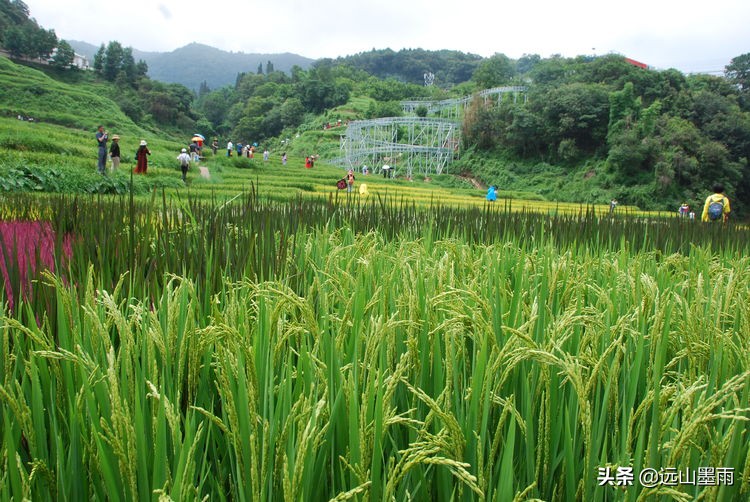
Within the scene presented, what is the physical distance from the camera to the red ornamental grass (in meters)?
1.71

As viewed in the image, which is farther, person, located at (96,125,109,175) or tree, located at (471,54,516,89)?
tree, located at (471,54,516,89)

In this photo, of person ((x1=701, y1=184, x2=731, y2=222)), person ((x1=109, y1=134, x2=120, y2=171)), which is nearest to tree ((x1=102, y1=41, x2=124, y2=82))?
person ((x1=109, y1=134, x2=120, y2=171))

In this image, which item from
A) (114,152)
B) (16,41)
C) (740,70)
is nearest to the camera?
(114,152)

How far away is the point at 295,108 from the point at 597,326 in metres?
91.7

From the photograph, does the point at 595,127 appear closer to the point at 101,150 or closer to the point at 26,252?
the point at 101,150

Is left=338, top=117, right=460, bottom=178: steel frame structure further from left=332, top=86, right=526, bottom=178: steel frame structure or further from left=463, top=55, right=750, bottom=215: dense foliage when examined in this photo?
left=463, top=55, right=750, bottom=215: dense foliage

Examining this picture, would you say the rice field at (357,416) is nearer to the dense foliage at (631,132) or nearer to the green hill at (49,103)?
Answer: the green hill at (49,103)

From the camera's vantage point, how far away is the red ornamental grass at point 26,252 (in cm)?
171

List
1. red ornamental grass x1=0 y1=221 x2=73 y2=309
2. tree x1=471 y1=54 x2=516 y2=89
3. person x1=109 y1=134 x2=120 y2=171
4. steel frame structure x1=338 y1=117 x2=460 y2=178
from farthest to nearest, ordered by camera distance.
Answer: tree x1=471 y1=54 x2=516 y2=89 < steel frame structure x1=338 y1=117 x2=460 y2=178 < person x1=109 y1=134 x2=120 y2=171 < red ornamental grass x1=0 y1=221 x2=73 y2=309

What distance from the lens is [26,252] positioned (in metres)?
1.76

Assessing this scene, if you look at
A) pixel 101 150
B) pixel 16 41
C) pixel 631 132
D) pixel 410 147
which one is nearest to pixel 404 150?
pixel 410 147

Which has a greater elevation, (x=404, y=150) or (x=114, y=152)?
(x=404, y=150)

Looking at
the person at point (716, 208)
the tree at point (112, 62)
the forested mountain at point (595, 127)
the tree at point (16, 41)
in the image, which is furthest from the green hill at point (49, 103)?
the person at point (716, 208)

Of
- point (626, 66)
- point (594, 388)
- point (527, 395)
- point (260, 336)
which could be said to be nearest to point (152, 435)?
point (260, 336)
